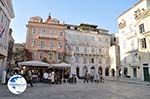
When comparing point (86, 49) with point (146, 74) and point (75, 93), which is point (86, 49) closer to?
point (146, 74)

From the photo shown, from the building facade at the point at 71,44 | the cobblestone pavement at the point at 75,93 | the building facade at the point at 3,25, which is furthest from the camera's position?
the building facade at the point at 71,44

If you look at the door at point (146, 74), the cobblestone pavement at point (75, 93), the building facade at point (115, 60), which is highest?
the building facade at point (115, 60)

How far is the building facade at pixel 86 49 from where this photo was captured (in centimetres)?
4956

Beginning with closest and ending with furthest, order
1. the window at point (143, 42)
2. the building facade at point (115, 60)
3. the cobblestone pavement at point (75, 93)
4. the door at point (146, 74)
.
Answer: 1. the cobblestone pavement at point (75, 93)
2. the door at point (146, 74)
3. the window at point (143, 42)
4. the building facade at point (115, 60)

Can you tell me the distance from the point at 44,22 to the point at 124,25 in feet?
63.8

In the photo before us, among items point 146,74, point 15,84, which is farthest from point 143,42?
point 15,84

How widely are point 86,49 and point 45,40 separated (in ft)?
41.5

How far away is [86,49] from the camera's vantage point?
51.4 meters

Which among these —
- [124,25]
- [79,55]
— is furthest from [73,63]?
[124,25]

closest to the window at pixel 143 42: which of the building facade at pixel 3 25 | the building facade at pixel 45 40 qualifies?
the building facade at pixel 3 25

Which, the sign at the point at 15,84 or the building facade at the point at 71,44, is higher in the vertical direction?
the building facade at the point at 71,44

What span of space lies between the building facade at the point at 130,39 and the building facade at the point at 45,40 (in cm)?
1496

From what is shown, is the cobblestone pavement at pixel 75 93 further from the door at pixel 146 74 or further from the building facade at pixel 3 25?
the door at pixel 146 74

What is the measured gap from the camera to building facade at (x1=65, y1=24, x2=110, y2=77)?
1951 inches
